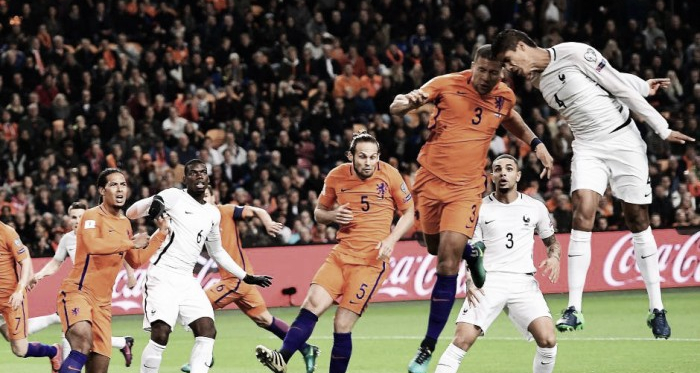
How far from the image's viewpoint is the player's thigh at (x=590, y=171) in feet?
31.3

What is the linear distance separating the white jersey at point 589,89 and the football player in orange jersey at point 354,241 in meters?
1.62

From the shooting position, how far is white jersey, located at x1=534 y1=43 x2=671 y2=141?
954 centimetres

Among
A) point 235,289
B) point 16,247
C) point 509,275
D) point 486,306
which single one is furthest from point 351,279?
point 16,247

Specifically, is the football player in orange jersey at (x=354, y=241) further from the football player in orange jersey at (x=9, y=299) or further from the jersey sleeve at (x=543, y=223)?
the football player in orange jersey at (x=9, y=299)

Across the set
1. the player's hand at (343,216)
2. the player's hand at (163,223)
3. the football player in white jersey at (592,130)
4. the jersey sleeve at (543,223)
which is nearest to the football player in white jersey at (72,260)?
the player's hand at (163,223)

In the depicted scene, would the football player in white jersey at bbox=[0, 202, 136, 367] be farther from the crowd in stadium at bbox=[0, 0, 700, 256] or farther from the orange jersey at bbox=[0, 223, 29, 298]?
the crowd in stadium at bbox=[0, 0, 700, 256]

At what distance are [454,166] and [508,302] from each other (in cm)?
125

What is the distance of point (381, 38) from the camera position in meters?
24.4

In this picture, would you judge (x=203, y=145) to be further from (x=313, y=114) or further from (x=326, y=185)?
(x=326, y=185)

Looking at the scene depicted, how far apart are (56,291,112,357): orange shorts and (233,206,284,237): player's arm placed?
1759 mm

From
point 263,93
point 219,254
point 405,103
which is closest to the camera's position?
point 405,103

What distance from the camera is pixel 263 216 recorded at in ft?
39.4

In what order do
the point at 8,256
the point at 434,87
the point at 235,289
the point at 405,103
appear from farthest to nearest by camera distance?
the point at 235,289
the point at 8,256
the point at 434,87
the point at 405,103

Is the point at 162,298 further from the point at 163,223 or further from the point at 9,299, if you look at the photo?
the point at 9,299
